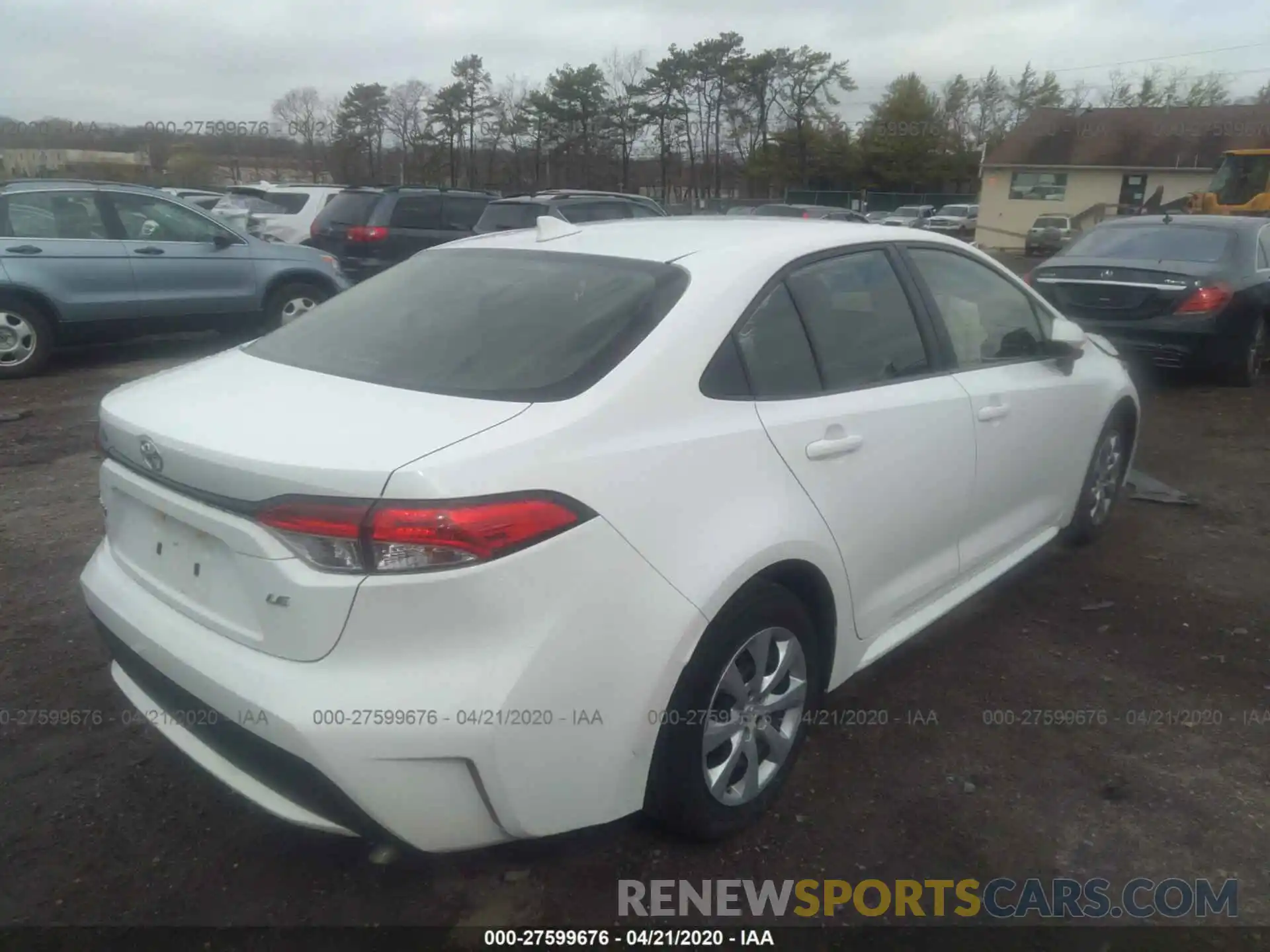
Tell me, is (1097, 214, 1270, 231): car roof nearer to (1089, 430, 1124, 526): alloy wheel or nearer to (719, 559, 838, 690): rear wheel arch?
(1089, 430, 1124, 526): alloy wheel

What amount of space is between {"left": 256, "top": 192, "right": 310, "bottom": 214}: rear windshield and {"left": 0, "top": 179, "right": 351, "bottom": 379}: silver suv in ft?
20.9

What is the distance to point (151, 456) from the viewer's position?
2.34 m

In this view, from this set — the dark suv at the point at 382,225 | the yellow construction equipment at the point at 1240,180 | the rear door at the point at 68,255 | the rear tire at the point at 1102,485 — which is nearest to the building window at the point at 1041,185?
the yellow construction equipment at the point at 1240,180

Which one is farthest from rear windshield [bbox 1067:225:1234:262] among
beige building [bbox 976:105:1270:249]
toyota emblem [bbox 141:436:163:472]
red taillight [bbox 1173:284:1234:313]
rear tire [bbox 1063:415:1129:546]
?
beige building [bbox 976:105:1270:249]

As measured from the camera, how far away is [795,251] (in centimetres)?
297

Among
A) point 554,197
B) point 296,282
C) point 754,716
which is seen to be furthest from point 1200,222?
point 296,282

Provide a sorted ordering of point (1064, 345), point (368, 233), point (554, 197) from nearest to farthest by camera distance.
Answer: point (1064, 345)
point (554, 197)
point (368, 233)

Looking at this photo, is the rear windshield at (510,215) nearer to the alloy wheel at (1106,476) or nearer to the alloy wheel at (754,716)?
the alloy wheel at (1106,476)

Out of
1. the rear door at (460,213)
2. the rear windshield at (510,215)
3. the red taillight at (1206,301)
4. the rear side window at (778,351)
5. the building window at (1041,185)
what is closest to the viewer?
the rear side window at (778,351)

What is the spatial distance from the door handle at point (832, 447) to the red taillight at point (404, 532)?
0.94 meters

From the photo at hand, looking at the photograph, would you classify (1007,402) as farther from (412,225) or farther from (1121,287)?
(412,225)

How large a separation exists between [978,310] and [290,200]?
14255mm

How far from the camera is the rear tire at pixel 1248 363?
8.32 metres

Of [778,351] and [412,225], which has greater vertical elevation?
[778,351]
